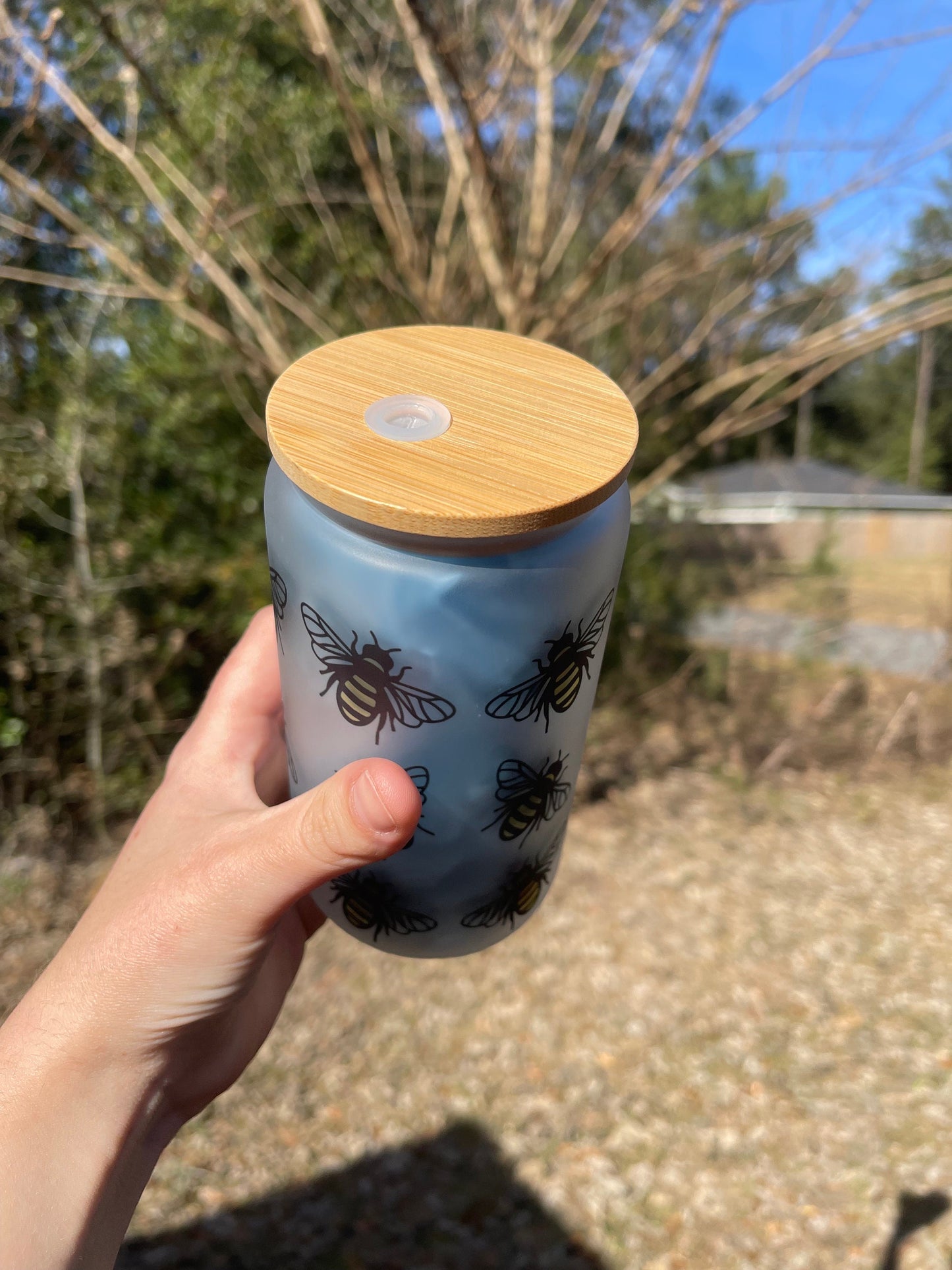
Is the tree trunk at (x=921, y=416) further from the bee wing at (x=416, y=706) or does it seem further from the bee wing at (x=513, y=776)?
the bee wing at (x=416, y=706)

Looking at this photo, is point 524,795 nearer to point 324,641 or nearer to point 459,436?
point 324,641

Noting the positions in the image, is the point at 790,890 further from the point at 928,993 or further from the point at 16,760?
the point at 16,760

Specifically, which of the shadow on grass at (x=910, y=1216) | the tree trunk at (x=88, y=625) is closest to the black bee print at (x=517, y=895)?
the shadow on grass at (x=910, y=1216)

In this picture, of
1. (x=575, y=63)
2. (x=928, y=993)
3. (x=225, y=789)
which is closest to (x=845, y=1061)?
(x=928, y=993)

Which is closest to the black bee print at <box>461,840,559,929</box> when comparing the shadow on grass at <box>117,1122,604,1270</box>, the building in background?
the shadow on grass at <box>117,1122,604,1270</box>

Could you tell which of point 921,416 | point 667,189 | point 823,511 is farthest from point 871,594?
point 921,416

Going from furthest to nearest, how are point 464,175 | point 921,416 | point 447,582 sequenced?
point 921,416, point 464,175, point 447,582
